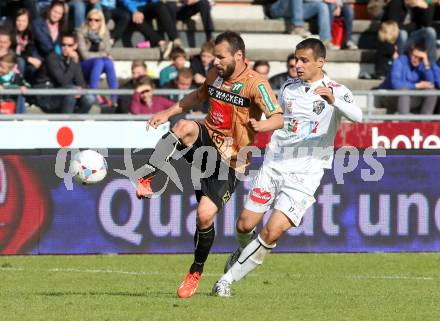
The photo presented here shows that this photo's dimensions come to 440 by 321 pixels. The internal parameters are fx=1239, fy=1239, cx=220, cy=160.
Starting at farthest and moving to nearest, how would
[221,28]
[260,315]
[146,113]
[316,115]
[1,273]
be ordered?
1. [221,28]
2. [146,113]
3. [1,273]
4. [316,115]
5. [260,315]

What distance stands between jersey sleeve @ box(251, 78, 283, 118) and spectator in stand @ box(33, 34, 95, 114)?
7.51m

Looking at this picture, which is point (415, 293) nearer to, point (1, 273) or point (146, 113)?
point (1, 273)

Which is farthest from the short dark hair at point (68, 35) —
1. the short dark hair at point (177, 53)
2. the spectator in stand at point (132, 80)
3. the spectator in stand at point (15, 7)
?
the short dark hair at point (177, 53)

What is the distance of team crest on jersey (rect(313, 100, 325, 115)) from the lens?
10.3m

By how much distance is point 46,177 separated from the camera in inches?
559

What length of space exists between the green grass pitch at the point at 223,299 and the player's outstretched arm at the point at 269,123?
137 centimetres

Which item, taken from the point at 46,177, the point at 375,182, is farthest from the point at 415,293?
the point at 46,177

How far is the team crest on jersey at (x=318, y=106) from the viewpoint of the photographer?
407 inches

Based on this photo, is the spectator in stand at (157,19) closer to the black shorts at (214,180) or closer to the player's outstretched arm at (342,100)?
the black shorts at (214,180)

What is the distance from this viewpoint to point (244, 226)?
10539mm

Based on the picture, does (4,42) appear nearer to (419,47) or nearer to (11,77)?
(11,77)

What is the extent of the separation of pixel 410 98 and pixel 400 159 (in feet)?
15.0

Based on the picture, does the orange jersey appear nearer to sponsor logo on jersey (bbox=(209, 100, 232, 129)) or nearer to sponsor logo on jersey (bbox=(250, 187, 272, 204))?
sponsor logo on jersey (bbox=(209, 100, 232, 129))

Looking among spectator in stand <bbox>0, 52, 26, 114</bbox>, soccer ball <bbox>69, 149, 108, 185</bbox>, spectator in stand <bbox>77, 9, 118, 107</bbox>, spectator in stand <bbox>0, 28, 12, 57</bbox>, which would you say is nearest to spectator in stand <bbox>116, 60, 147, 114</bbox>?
spectator in stand <bbox>77, 9, 118, 107</bbox>
